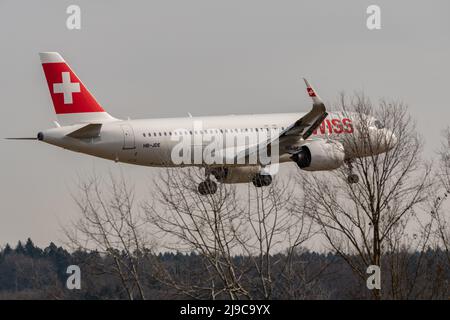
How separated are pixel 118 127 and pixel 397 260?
2887 centimetres

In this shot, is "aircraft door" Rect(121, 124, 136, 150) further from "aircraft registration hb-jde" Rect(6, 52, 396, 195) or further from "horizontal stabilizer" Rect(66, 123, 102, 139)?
"horizontal stabilizer" Rect(66, 123, 102, 139)

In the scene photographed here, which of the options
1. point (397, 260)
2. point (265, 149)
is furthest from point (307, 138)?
point (397, 260)

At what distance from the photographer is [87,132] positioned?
70.8m

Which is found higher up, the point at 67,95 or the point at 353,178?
the point at 67,95

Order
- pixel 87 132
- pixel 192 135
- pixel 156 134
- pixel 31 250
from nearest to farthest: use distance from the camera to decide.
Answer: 1. pixel 87 132
2. pixel 156 134
3. pixel 192 135
4. pixel 31 250

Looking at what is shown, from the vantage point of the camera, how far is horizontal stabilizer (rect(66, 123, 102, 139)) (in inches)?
2773

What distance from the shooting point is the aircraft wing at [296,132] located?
2803 inches

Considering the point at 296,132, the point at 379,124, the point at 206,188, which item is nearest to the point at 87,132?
the point at 296,132

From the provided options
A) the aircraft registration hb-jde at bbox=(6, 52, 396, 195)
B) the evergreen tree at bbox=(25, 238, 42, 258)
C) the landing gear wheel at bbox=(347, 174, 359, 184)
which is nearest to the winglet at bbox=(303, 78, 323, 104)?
the aircraft registration hb-jde at bbox=(6, 52, 396, 195)

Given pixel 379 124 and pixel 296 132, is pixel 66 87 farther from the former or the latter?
pixel 379 124

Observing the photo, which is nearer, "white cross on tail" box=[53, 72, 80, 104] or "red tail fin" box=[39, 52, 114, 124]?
"red tail fin" box=[39, 52, 114, 124]

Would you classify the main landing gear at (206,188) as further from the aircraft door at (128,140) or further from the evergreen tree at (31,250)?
the evergreen tree at (31,250)

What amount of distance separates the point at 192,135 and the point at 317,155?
26.1 ft
